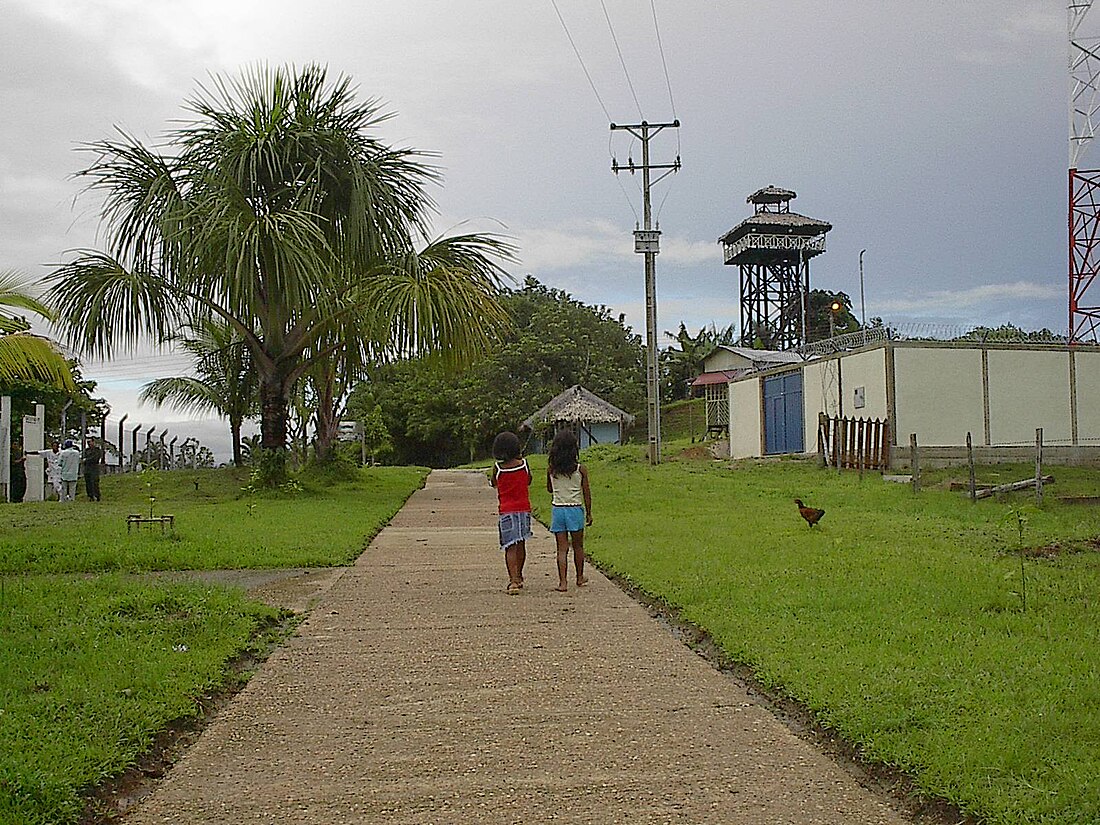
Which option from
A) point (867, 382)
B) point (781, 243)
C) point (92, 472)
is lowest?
point (92, 472)

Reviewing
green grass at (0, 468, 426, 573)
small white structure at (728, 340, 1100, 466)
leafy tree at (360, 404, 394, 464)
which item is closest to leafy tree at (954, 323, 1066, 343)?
small white structure at (728, 340, 1100, 466)

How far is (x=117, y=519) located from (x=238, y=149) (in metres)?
7.57

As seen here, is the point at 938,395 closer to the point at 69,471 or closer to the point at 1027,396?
the point at 1027,396

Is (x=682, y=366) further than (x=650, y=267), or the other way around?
(x=682, y=366)

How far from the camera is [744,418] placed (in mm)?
34250

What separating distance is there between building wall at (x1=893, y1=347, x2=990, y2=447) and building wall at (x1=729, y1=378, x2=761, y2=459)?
8062 millimetres

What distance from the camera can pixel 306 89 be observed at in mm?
21016

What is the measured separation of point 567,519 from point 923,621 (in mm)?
3450

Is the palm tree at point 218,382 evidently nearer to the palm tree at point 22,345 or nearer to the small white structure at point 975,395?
the palm tree at point 22,345

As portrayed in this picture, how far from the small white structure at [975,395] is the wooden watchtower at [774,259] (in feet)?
106

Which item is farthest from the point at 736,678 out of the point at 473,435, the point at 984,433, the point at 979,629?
the point at 473,435

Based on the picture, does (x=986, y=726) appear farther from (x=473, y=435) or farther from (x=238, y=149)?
(x=473, y=435)

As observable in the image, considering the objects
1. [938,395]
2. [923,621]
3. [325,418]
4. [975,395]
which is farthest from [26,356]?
[975,395]

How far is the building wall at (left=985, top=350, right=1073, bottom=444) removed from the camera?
1019 inches
